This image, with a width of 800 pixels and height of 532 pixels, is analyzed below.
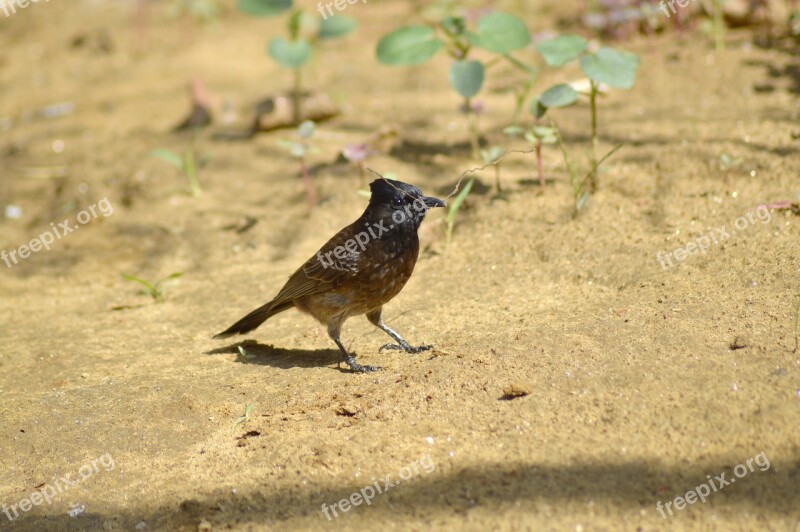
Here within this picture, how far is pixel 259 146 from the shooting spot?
776cm

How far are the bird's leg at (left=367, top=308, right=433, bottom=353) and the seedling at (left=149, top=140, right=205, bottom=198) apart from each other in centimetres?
270

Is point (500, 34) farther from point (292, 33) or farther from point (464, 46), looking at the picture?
point (292, 33)

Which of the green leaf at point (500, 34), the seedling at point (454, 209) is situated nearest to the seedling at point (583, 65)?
the green leaf at point (500, 34)

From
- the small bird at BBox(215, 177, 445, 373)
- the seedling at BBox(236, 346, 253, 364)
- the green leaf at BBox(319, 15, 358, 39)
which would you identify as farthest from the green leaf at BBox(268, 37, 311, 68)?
the seedling at BBox(236, 346, 253, 364)

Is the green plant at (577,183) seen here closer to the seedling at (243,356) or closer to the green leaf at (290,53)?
the seedling at (243,356)

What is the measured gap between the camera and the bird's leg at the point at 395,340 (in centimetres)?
469

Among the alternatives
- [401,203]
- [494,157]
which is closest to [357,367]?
[401,203]

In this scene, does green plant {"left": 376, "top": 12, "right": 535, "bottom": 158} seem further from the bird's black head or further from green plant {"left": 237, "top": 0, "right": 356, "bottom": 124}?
the bird's black head

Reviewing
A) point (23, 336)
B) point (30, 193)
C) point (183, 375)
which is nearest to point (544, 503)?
point (183, 375)

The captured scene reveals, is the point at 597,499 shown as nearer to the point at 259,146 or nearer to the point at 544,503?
the point at 544,503

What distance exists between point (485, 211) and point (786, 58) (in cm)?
323

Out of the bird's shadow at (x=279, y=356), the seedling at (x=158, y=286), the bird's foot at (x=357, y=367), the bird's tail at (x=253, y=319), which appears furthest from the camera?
the seedling at (x=158, y=286)

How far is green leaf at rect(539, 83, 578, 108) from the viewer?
5236 millimetres

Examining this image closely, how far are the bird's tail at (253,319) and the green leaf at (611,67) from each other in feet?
7.84
